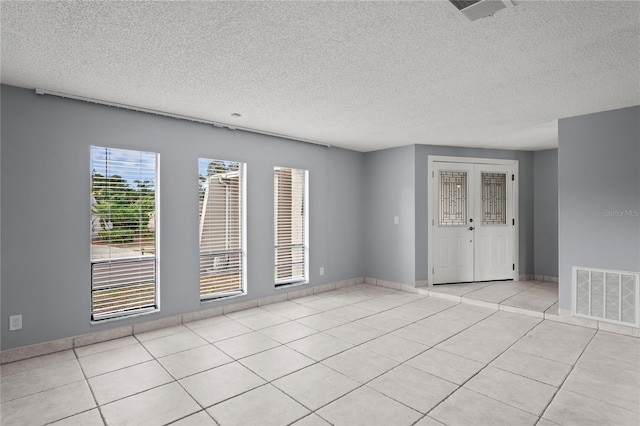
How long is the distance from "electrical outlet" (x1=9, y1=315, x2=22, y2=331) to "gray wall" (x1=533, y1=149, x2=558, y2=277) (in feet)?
24.9

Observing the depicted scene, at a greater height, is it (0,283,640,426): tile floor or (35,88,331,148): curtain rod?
(35,88,331,148): curtain rod

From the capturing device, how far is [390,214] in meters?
6.20

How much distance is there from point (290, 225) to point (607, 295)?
4.14m

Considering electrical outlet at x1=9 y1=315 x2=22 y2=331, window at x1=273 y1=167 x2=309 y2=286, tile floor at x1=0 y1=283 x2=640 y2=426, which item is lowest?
tile floor at x1=0 y1=283 x2=640 y2=426

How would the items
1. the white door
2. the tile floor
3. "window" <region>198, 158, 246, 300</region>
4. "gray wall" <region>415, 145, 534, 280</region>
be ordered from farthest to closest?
the white door
"gray wall" <region>415, 145, 534, 280</region>
"window" <region>198, 158, 246, 300</region>
the tile floor

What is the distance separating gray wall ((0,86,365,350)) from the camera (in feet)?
10.3

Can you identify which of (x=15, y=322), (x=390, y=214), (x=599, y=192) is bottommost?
(x=15, y=322)

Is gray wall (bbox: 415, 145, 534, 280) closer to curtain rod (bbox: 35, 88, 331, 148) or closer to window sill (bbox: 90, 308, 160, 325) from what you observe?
curtain rod (bbox: 35, 88, 331, 148)

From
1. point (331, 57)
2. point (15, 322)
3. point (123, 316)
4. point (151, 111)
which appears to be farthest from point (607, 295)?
point (15, 322)

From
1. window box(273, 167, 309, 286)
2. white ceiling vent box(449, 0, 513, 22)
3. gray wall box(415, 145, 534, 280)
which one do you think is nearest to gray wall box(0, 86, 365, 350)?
window box(273, 167, 309, 286)

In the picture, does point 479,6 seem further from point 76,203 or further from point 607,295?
point 76,203

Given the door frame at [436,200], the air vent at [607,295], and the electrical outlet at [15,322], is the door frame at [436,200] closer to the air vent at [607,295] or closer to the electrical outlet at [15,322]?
the air vent at [607,295]

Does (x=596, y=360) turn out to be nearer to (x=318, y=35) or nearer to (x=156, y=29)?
(x=318, y=35)

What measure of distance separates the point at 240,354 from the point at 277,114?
8.69 ft
